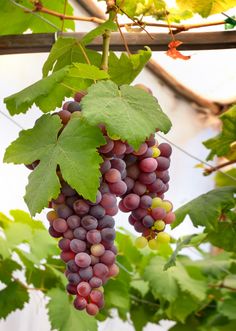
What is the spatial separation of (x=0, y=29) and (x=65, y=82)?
34cm

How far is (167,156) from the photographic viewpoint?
0.82 meters

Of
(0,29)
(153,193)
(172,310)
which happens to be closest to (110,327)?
(172,310)

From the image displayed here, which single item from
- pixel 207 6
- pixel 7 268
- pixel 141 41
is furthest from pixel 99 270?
pixel 7 268

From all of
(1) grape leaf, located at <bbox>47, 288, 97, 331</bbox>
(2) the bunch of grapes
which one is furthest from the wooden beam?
(1) grape leaf, located at <bbox>47, 288, 97, 331</bbox>

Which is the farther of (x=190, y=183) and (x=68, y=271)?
(x=190, y=183)

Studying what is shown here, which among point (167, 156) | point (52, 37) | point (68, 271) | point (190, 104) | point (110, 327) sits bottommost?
point (110, 327)

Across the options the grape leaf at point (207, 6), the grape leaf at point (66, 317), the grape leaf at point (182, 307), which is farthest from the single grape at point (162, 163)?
the grape leaf at point (182, 307)

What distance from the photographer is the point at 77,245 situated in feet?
2.43

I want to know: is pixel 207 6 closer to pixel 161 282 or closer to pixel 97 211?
pixel 97 211

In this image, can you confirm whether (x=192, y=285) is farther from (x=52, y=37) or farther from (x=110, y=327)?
(x=52, y=37)

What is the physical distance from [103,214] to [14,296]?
0.91 meters

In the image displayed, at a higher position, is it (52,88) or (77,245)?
(52,88)

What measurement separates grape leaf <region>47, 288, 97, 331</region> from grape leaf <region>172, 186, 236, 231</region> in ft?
1.18

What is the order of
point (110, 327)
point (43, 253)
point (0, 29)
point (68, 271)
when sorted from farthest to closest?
point (110, 327)
point (43, 253)
point (0, 29)
point (68, 271)
